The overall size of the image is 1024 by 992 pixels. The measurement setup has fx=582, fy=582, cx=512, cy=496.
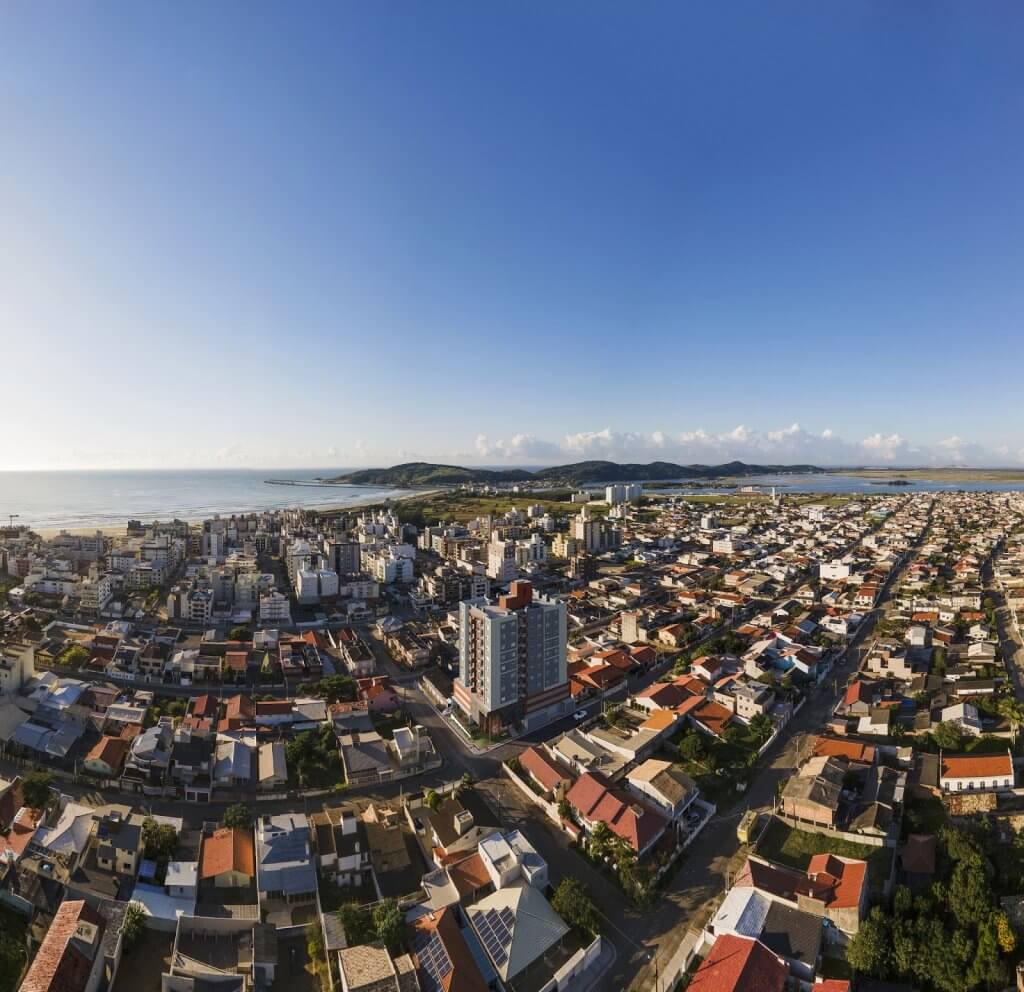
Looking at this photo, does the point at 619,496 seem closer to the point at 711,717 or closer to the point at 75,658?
the point at 711,717

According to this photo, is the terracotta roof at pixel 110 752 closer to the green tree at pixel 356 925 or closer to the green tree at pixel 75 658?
the green tree at pixel 75 658

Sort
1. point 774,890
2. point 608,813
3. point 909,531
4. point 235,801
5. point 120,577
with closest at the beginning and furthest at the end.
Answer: point 774,890, point 608,813, point 235,801, point 120,577, point 909,531

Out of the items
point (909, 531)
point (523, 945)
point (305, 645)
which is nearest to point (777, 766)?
point (523, 945)

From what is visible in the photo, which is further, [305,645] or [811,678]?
[305,645]

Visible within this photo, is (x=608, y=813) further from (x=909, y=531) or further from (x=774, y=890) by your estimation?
(x=909, y=531)

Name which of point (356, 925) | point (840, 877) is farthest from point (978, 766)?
point (356, 925)

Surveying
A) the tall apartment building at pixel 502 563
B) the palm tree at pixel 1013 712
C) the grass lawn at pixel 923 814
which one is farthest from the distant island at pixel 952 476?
the grass lawn at pixel 923 814
